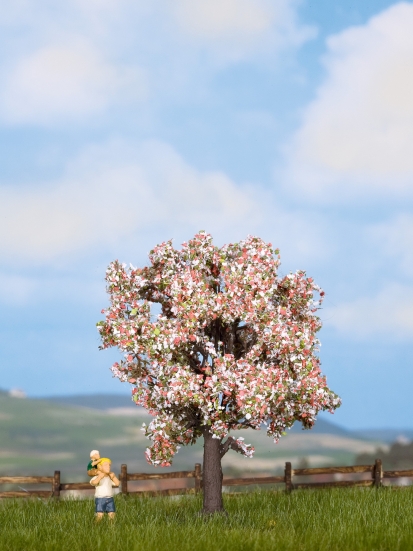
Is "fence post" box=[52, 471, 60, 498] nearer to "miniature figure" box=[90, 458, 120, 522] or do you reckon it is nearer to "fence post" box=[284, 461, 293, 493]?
"miniature figure" box=[90, 458, 120, 522]

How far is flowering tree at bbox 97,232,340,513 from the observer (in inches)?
648

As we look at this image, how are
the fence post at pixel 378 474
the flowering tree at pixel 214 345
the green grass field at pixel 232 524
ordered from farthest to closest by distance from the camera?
the fence post at pixel 378 474
the flowering tree at pixel 214 345
the green grass field at pixel 232 524

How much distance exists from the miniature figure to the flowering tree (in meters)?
1.46

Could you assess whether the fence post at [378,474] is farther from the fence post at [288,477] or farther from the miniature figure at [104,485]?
the miniature figure at [104,485]

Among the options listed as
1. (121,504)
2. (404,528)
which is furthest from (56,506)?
(404,528)

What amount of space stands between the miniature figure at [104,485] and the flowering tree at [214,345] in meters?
1.46

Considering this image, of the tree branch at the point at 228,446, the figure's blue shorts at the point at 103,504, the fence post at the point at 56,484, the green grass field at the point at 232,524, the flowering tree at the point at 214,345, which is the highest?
the flowering tree at the point at 214,345

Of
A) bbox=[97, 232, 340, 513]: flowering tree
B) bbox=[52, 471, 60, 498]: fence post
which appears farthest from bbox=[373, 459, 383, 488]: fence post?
bbox=[52, 471, 60, 498]: fence post

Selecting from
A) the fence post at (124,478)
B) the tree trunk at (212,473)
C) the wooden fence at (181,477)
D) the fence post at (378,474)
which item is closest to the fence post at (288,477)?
the wooden fence at (181,477)

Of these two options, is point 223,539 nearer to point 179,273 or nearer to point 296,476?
point 179,273

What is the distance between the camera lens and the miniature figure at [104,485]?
16578mm

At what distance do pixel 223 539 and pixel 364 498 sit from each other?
8263 mm

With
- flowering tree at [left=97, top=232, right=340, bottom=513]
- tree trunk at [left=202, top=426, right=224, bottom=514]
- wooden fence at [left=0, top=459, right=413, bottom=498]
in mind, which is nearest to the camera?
flowering tree at [left=97, top=232, right=340, bottom=513]

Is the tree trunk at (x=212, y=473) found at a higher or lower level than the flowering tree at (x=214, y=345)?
lower
